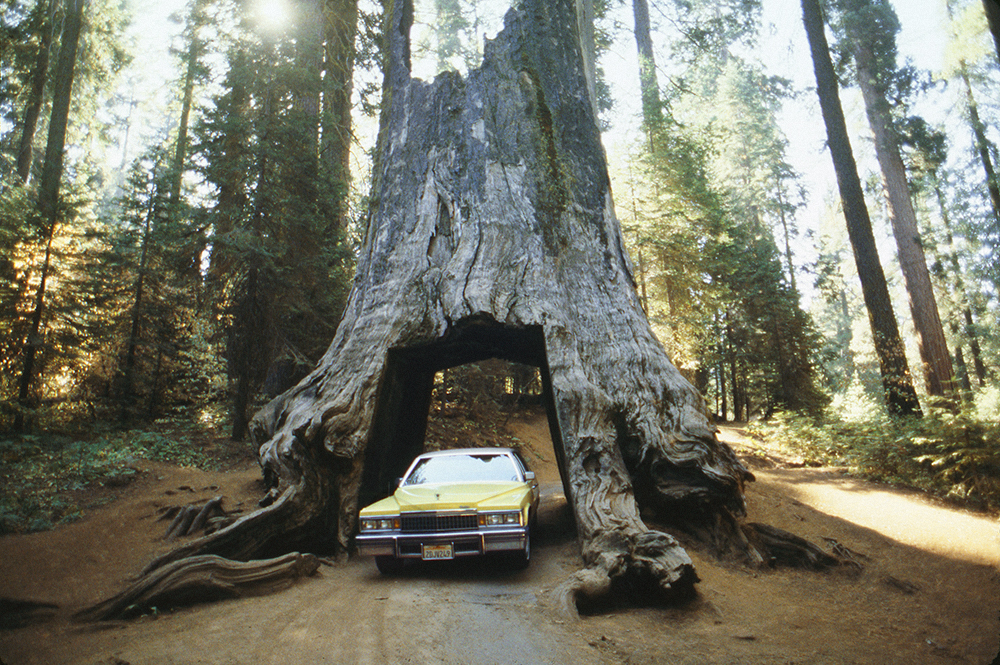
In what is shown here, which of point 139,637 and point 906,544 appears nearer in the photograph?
point 139,637

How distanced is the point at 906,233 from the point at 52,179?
85.3ft

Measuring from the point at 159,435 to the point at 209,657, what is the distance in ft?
37.2

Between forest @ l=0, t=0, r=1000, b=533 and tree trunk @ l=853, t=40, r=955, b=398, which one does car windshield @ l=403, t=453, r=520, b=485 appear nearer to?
forest @ l=0, t=0, r=1000, b=533

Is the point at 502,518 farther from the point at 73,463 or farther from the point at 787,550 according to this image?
the point at 73,463

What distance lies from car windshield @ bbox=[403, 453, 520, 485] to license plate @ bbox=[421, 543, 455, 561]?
3.80ft

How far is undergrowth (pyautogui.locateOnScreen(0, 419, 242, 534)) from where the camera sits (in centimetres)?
753

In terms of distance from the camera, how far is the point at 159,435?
1316 cm

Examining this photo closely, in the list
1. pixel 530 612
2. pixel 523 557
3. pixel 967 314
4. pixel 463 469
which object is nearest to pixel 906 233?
pixel 967 314

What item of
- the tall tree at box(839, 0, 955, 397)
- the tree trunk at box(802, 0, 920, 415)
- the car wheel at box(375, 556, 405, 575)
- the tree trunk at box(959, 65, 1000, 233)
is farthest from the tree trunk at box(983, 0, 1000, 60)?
the tree trunk at box(959, 65, 1000, 233)

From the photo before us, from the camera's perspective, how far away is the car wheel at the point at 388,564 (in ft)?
19.7

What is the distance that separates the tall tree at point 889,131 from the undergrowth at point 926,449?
14.1 ft

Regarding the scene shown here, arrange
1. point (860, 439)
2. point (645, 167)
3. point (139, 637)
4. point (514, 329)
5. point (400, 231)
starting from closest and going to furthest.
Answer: point (139, 637)
point (514, 329)
point (400, 231)
point (860, 439)
point (645, 167)

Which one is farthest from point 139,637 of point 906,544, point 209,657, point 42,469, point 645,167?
point 645,167

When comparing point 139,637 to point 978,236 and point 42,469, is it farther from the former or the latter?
point 978,236
